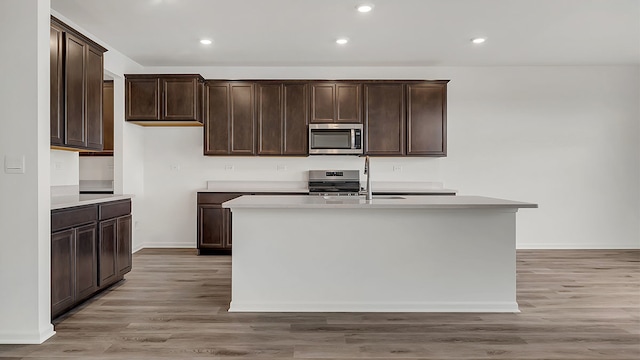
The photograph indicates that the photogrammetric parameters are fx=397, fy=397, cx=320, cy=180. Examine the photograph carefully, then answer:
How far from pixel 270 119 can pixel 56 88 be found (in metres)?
2.66

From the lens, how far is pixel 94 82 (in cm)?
347

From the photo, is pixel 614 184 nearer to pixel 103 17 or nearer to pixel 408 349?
pixel 408 349

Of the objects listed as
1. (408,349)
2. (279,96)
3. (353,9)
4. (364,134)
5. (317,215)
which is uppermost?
(353,9)

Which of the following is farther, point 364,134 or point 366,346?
point 364,134

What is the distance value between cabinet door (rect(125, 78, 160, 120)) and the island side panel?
9.10ft

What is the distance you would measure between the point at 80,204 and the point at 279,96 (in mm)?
2882

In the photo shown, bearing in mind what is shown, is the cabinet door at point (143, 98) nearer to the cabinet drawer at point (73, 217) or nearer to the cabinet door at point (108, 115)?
the cabinet door at point (108, 115)

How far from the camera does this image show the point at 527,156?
18.3ft

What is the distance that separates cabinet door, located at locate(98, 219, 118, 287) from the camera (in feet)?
11.0

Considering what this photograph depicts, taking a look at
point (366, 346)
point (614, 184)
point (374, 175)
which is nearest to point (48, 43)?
point (366, 346)

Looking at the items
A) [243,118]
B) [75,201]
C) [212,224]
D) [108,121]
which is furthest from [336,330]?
[108,121]

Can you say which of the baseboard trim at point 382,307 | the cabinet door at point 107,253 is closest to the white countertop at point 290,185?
the cabinet door at point 107,253
